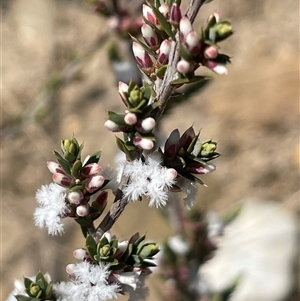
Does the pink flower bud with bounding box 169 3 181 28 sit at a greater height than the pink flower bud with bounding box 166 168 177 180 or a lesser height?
greater

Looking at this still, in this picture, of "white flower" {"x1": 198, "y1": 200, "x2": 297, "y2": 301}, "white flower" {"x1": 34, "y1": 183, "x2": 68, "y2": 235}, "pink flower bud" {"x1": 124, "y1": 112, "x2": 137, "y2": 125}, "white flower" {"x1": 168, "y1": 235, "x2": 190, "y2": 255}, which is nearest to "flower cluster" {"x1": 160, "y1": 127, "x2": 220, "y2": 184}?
"pink flower bud" {"x1": 124, "y1": 112, "x2": 137, "y2": 125}

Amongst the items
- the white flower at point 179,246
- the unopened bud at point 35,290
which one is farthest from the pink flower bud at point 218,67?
the white flower at point 179,246

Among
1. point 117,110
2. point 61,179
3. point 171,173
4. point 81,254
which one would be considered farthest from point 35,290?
point 117,110

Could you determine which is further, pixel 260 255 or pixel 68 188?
pixel 260 255

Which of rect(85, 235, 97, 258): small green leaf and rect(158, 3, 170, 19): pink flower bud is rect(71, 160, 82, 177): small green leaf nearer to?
rect(85, 235, 97, 258): small green leaf

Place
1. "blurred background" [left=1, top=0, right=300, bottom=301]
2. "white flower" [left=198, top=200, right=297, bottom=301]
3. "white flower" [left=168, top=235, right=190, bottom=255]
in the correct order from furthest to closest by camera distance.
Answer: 1. "blurred background" [left=1, top=0, right=300, bottom=301]
2. "white flower" [left=198, top=200, right=297, bottom=301]
3. "white flower" [left=168, top=235, right=190, bottom=255]

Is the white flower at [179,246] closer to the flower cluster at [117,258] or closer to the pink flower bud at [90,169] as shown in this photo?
the flower cluster at [117,258]

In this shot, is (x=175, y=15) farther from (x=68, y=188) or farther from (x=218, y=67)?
(x=68, y=188)

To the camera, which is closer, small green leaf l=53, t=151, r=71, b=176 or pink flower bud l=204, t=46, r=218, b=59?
pink flower bud l=204, t=46, r=218, b=59

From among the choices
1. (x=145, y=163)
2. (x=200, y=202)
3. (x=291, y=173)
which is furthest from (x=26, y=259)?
(x=145, y=163)
